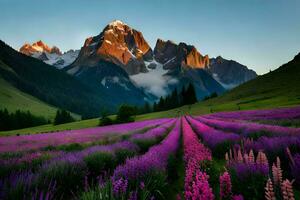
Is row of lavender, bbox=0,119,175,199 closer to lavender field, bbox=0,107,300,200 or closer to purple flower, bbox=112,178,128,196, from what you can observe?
lavender field, bbox=0,107,300,200

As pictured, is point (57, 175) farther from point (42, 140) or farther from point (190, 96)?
point (190, 96)

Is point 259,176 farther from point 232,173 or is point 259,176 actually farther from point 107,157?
point 107,157

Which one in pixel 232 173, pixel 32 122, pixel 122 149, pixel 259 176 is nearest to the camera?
pixel 259 176

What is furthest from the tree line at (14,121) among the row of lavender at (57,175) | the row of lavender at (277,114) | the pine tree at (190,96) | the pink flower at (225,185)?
the pink flower at (225,185)

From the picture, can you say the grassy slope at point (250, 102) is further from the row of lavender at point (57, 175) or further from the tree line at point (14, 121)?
the row of lavender at point (57, 175)

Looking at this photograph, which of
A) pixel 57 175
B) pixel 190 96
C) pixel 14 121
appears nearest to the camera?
pixel 57 175

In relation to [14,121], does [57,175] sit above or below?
below

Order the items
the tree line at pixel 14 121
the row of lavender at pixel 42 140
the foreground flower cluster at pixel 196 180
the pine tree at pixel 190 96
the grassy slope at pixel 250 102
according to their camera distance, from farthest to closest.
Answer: the pine tree at pixel 190 96 → the tree line at pixel 14 121 → the grassy slope at pixel 250 102 → the row of lavender at pixel 42 140 → the foreground flower cluster at pixel 196 180

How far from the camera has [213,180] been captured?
24.7 ft

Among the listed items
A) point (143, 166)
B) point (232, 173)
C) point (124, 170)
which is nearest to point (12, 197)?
point (124, 170)

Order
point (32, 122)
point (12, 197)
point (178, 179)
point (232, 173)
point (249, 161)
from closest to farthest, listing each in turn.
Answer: point (12, 197) < point (249, 161) < point (232, 173) < point (178, 179) < point (32, 122)

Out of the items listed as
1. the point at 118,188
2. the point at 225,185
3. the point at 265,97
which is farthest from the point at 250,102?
the point at 118,188

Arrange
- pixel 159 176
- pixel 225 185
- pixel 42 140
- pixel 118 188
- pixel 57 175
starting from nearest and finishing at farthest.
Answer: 1. pixel 118 188
2. pixel 225 185
3. pixel 159 176
4. pixel 57 175
5. pixel 42 140

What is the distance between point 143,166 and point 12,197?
113 inches
